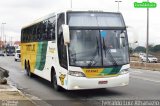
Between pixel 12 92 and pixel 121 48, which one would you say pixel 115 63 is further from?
pixel 12 92

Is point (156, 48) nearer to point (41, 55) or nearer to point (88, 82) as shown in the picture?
point (41, 55)

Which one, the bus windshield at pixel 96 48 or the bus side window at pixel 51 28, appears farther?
the bus side window at pixel 51 28

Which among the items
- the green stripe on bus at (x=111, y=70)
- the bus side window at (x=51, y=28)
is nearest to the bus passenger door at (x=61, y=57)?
the bus side window at (x=51, y=28)

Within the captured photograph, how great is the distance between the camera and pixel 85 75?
14.5m

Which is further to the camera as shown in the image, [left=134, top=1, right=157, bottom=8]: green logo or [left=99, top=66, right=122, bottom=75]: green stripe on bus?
[left=134, top=1, right=157, bottom=8]: green logo

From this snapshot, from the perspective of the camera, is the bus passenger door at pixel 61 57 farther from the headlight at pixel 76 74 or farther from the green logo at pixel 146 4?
the green logo at pixel 146 4

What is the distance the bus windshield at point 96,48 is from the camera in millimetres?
14609

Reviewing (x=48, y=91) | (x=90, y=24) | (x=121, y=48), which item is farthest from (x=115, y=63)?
(x=48, y=91)

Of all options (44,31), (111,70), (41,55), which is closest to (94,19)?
(111,70)

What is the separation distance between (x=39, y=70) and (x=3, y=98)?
7.37 m

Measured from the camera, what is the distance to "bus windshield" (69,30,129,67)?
47.9 feet

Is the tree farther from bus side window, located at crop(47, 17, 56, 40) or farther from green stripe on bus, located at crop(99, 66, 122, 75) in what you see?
green stripe on bus, located at crop(99, 66, 122, 75)

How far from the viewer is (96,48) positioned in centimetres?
1476

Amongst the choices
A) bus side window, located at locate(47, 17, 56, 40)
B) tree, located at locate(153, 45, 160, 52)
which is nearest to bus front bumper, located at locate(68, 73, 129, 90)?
bus side window, located at locate(47, 17, 56, 40)
